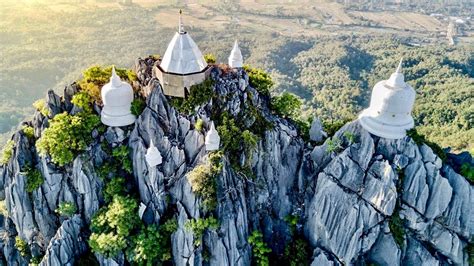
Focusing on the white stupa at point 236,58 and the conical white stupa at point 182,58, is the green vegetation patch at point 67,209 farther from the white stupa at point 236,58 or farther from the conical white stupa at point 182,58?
the white stupa at point 236,58

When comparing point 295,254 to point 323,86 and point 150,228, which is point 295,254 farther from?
point 323,86

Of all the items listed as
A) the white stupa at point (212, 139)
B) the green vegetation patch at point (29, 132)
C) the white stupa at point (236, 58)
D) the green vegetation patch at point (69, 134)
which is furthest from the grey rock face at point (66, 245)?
the white stupa at point (236, 58)

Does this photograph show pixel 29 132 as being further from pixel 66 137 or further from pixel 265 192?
pixel 265 192

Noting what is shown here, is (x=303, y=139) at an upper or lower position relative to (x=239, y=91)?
lower

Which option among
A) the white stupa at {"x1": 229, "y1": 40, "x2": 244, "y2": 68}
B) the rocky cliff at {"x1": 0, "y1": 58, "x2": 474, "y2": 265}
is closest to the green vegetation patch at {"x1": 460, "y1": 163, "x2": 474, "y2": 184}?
the rocky cliff at {"x1": 0, "y1": 58, "x2": 474, "y2": 265}

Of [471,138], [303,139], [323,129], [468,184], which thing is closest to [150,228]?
[303,139]
